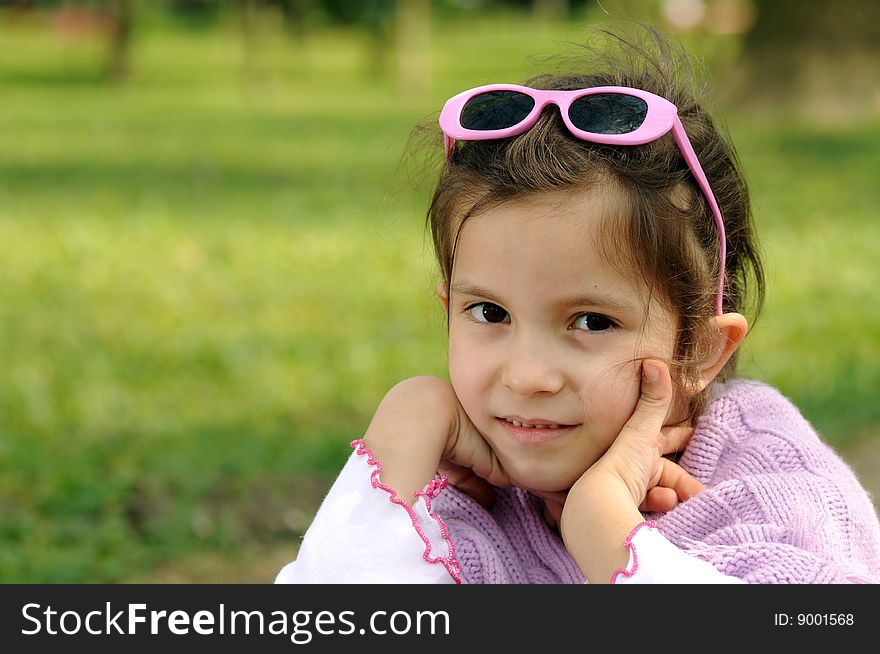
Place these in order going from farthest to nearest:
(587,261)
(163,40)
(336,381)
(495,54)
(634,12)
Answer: (163,40) < (495,54) < (336,381) < (634,12) < (587,261)

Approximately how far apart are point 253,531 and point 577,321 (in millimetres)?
2333

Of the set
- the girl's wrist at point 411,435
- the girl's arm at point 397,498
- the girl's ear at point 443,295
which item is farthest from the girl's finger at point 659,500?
the girl's ear at point 443,295

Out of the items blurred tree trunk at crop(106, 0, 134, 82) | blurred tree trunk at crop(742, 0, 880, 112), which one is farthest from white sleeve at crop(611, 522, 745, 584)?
blurred tree trunk at crop(106, 0, 134, 82)

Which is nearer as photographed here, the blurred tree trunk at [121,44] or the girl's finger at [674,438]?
the girl's finger at [674,438]

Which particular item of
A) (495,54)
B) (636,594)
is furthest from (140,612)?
(495,54)

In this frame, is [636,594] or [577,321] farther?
[577,321]

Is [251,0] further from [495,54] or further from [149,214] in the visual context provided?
[149,214]

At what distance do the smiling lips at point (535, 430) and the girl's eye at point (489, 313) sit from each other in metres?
0.16

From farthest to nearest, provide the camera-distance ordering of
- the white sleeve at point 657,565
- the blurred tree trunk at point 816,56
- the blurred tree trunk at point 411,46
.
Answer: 1. the blurred tree trunk at point 411,46
2. the blurred tree trunk at point 816,56
3. the white sleeve at point 657,565

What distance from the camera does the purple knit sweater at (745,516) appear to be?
1.93 metres

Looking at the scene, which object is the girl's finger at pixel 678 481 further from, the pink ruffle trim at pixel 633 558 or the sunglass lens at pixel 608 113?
the sunglass lens at pixel 608 113

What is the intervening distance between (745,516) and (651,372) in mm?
283

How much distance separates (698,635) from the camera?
1.85 meters

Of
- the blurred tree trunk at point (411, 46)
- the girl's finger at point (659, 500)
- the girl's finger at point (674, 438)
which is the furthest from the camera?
the blurred tree trunk at point (411, 46)
